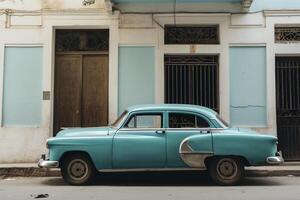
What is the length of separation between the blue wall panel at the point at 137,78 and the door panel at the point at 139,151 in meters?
3.37

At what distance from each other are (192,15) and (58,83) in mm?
4113

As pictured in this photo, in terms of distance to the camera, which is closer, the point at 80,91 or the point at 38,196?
the point at 38,196

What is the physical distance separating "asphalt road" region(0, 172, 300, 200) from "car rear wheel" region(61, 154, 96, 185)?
0.20 metres

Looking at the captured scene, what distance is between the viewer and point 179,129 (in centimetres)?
1032

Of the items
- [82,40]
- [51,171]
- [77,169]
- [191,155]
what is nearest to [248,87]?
[191,155]

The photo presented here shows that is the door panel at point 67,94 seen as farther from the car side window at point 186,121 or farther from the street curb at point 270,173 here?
the street curb at point 270,173

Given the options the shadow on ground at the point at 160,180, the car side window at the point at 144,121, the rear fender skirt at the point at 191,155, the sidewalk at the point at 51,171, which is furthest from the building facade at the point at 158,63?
the rear fender skirt at the point at 191,155

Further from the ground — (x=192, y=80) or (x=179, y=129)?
(x=192, y=80)

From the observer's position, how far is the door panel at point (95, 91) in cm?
1384

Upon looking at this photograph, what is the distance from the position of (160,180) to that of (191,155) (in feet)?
4.45

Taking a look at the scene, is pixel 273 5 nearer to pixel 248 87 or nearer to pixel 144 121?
pixel 248 87

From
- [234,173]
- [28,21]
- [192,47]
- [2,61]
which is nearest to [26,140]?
[2,61]

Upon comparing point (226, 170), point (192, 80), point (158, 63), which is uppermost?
point (158, 63)

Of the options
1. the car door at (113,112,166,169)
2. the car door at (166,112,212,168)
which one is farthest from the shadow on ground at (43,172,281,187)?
the car door at (166,112,212,168)
